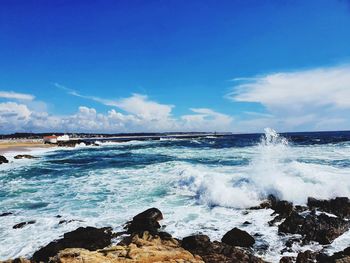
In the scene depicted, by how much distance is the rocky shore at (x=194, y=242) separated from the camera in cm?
753

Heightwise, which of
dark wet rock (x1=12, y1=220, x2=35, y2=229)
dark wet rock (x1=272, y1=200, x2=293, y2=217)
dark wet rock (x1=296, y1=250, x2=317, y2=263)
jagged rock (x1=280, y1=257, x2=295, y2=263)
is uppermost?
dark wet rock (x1=272, y1=200, x2=293, y2=217)

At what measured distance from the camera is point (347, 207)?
12.8m

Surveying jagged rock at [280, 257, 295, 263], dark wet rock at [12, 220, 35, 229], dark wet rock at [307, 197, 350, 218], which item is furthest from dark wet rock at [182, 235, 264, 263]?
dark wet rock at [12, 220, 35, 229]

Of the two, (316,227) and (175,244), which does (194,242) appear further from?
(316,227)

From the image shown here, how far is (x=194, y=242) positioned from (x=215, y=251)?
2.30ft

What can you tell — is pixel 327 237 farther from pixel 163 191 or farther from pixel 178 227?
pixel 163 191

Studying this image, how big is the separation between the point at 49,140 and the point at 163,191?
76109 millimetres

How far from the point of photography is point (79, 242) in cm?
1018

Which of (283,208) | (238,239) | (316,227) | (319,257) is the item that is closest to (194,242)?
(238,239)

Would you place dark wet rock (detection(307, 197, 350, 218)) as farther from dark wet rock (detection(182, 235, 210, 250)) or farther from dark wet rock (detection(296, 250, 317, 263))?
dark wet rock (detection(182, 235, 210, 250))

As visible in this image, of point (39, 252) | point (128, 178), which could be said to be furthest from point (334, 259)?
point (128, 178)

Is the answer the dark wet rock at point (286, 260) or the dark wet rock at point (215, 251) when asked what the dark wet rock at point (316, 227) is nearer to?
the dark wet rock at point (286, 260)

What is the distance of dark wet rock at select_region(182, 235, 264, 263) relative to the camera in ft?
27.5

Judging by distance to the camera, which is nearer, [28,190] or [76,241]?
[76,241]
